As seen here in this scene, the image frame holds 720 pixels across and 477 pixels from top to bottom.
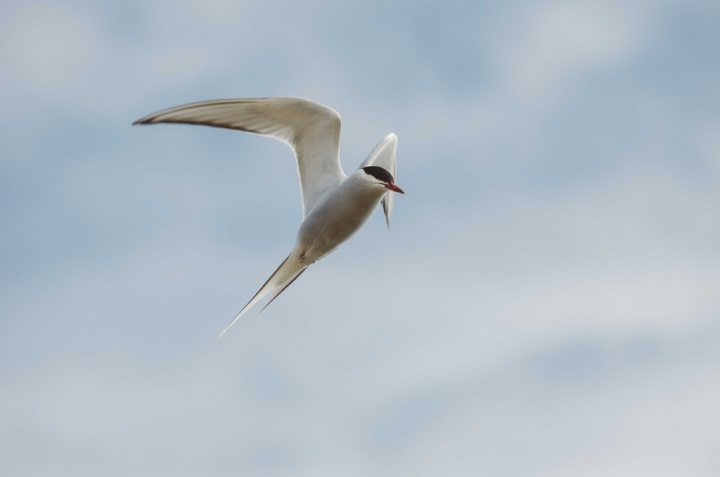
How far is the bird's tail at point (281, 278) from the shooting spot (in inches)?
294

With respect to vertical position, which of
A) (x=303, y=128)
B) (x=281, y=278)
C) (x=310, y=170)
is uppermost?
(x=303, y=128)

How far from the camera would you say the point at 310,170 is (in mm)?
7973

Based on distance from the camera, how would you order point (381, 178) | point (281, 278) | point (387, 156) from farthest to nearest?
point (387, 156), point (281, 278), point (381, 178)

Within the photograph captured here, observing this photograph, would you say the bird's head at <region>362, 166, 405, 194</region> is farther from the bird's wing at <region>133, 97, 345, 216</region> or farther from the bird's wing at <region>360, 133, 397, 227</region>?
the bird's wing at <region>360, 133, 397, 227</region>

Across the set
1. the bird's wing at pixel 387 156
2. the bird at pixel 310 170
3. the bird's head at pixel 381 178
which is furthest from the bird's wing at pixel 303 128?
the bird's head at pixel 381 178

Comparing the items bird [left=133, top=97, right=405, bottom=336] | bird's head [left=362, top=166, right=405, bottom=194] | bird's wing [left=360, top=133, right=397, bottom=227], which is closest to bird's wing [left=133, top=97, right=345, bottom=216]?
bird [left=133, top=97, right=405, bottom=336]

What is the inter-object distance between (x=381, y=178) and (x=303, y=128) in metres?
1.41

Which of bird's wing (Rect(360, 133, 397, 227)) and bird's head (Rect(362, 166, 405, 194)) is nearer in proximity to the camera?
bird's head (Rect(362, 166, 405, 194))

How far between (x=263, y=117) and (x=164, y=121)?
1.31 m

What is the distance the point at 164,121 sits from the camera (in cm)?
674

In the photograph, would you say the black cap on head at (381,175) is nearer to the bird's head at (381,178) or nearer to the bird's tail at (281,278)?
the bird's head at (381,178)

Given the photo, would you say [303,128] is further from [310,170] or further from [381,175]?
[381,175]

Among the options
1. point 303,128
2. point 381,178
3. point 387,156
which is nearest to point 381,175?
point 381,178

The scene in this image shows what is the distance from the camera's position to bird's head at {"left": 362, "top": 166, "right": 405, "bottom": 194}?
6859 mm
